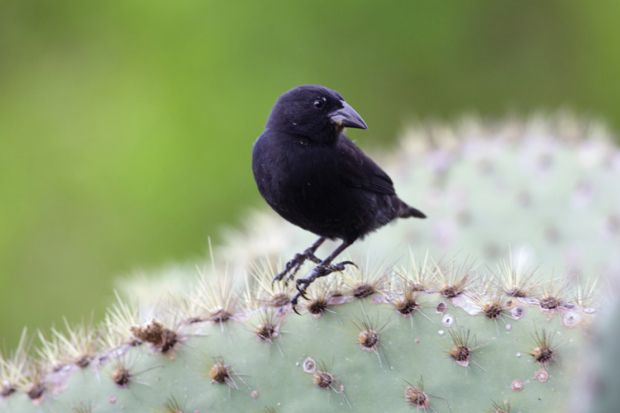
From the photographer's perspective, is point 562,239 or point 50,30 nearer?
point 562,239

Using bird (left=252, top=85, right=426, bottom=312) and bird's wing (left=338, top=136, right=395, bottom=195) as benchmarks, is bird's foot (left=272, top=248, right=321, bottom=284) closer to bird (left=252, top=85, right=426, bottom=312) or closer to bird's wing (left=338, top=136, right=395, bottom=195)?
bird (left=252, top=85, right=426, bottom=312)

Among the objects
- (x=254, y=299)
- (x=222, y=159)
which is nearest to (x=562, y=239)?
(x=254, y=299)

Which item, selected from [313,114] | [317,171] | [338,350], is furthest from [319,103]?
[338,350]

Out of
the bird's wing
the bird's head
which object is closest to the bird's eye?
the bird's head

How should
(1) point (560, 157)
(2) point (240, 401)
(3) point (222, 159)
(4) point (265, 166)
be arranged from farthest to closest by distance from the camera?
(3) point (222, 159), (1) point (560, 157), (4) point (265, 166), (2) point (240, 401)

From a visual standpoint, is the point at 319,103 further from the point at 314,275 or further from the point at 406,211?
the point at 406,211

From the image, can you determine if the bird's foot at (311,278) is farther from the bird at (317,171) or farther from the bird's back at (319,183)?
the bird's back at (319,183)

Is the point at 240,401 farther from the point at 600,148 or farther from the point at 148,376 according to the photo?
the point at 600,148

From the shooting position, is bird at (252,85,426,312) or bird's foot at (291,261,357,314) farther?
bird at (252,85,426,312)
